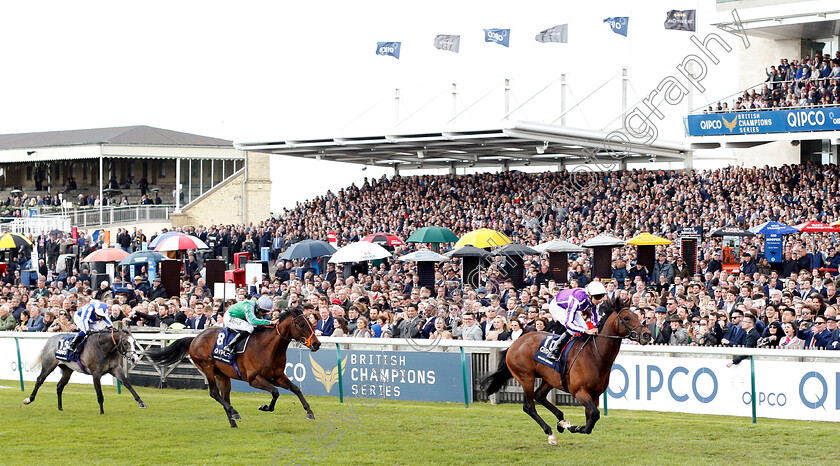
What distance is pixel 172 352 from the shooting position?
11719 mm

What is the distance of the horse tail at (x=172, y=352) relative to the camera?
11656 millimetres

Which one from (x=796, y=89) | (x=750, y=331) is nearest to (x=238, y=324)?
(x=750, y=331)

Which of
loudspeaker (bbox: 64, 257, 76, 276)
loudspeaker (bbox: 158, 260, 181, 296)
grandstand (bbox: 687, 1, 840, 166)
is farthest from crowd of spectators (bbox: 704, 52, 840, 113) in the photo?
loudspeaker (bbox: 64, 257, 76, 276)

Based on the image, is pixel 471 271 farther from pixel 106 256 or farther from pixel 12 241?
pixel 12 241

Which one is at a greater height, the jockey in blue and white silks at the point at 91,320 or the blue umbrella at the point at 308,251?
the blue umbrella at the point at 308,251

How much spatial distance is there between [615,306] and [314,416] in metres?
3.57

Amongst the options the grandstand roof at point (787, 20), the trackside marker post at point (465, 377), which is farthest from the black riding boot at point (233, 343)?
the grandstand roof at point (787, 20)

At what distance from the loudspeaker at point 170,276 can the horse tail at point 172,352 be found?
374 inches

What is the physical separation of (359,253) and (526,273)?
333 centimetres

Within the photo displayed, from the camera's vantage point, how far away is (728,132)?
2702 centimetres

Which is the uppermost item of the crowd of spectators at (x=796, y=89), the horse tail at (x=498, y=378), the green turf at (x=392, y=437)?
the crowd of spectators at (x=796, y=89)

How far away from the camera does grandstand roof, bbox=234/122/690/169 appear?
2744cm

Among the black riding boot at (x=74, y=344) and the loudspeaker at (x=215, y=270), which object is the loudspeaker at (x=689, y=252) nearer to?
the loudspeaker at (x=215, y=270)

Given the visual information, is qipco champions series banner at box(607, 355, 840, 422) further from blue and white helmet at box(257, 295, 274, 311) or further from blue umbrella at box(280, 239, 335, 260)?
blue umbrella at box(280, 239, 335, 260)
